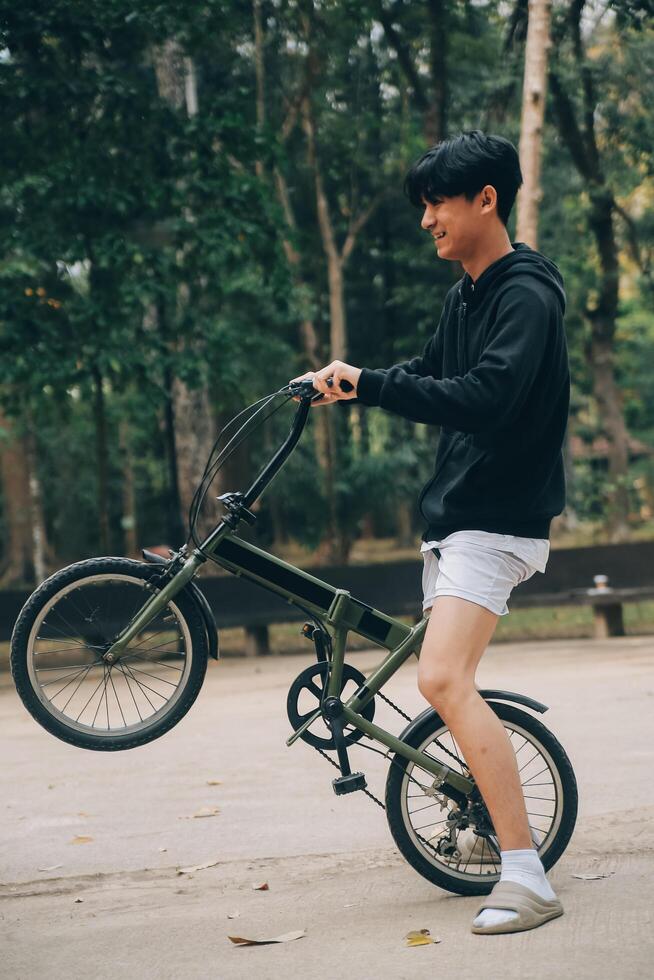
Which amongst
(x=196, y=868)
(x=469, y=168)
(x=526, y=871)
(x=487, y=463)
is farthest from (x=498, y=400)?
(x=196, y=868)

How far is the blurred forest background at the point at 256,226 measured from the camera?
12.8 meters

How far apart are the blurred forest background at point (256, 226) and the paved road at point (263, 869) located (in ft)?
4.10

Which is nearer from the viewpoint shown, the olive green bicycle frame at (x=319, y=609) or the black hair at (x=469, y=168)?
the black hair at (x=469, y=168)

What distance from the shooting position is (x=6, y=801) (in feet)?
20.1

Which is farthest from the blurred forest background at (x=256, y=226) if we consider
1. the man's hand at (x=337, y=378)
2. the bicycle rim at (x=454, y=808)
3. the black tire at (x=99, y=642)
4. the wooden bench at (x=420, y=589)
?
the wooden bench at (x=420, y=589)

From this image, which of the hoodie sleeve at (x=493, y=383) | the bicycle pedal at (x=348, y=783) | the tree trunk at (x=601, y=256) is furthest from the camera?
the tree trunk at (x=601, y=256)

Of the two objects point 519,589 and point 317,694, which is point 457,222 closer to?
point 317,694

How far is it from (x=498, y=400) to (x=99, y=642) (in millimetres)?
1561

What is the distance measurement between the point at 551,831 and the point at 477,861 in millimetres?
259

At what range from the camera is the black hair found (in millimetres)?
3547

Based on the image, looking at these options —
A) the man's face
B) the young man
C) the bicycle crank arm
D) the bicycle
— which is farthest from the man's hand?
the bicycle crank arm

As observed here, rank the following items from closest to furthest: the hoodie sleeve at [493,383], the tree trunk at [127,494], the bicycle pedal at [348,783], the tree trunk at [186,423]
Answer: the hoodie sleeve at [493,383], the bicycle pedal at [348,783], the tree trunk at [186,423], the tree trunk at [127,494]

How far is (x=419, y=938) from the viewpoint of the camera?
354cm

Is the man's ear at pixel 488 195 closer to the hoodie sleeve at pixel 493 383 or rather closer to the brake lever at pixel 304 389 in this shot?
the hoodie sleeve at pixel 493 383
